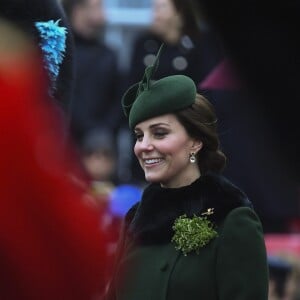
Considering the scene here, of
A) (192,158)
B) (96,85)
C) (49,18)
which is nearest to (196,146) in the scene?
(192,158)

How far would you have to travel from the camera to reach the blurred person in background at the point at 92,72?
254 inches

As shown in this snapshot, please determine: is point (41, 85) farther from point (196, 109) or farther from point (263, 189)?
point (263, 189)

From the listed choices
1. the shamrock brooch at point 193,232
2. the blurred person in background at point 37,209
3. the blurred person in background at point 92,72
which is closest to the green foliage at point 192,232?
the shamrock brooch at point 193,232

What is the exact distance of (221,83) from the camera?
3.36m

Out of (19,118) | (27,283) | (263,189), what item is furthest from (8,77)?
(263,189)

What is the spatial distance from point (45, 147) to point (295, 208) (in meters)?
4.61

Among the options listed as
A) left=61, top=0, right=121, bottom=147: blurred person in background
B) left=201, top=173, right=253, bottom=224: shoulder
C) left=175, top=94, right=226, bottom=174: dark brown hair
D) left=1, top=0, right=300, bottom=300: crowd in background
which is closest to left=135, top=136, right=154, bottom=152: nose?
left=175, top=94, right=226, bottom=174: dark brown hair

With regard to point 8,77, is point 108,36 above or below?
below

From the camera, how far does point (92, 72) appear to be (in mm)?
6621

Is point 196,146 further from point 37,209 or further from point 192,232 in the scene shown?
point 37,209

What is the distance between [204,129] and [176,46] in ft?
8.44

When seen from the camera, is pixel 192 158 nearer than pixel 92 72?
Yes

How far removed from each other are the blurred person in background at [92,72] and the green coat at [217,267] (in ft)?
10.0

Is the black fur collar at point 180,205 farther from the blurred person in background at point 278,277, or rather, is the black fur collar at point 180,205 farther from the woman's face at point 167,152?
the blurred person in background at point 278,277
